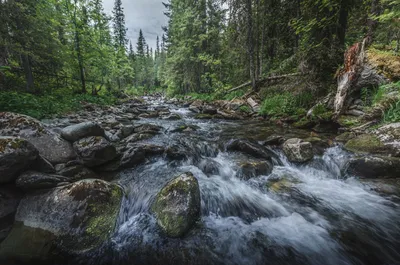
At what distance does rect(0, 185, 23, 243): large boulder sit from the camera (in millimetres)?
2405

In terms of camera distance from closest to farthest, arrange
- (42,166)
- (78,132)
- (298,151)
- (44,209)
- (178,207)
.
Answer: (44,209)
(178,207)
(42,166)
(78,132)
(298,151)

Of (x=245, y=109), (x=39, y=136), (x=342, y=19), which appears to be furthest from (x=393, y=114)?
(x=39, y=136)

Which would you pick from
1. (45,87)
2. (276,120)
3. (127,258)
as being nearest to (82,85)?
(45,87)

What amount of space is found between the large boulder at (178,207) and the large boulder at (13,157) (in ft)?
6.84

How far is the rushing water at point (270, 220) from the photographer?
238cm

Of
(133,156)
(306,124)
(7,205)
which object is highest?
(306,124)

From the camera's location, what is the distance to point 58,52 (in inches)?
489

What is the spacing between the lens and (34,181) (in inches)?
108

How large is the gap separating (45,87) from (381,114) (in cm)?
1815

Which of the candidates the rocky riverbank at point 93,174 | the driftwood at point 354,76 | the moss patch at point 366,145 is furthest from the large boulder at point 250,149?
the driftwood at point 354,76

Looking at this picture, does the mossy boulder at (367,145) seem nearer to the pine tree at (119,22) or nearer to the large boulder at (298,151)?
the large boulder at (298,151)

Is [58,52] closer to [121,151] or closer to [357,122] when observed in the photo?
[121,151]

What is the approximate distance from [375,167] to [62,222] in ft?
18.5

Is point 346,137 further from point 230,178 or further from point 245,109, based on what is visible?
point 245,109
